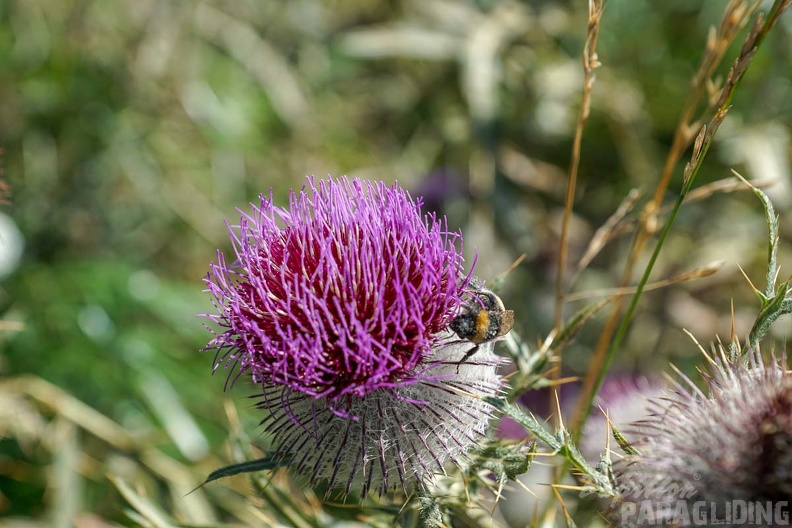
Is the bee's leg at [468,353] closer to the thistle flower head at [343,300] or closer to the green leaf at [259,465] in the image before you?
the thistle flower head at [343,300]

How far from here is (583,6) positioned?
4504 mm

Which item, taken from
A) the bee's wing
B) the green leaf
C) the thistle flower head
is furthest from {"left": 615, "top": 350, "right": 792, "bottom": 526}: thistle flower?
the green leaf

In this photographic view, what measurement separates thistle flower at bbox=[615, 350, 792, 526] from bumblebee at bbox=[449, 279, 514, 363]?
1.30ft

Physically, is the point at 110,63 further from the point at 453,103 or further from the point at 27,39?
the point at 453,103

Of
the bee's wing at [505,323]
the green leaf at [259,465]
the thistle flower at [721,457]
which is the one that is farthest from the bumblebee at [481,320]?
the green leaf at [259,465]

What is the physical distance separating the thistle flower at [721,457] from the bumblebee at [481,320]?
0.40 metres

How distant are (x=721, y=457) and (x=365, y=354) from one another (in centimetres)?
75

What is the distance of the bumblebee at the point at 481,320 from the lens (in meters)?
1.57

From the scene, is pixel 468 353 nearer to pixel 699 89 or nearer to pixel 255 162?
pixel 699 89

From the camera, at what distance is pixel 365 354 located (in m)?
1.54

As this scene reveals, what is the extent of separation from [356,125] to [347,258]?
3808mm

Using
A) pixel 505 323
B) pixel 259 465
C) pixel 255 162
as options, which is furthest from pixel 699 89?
pixel 255 162

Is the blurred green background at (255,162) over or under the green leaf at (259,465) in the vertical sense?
over

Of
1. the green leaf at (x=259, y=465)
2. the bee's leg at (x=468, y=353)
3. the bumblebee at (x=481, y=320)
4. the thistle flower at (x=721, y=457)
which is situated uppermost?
the bumblebee at (x=481, y=320)
